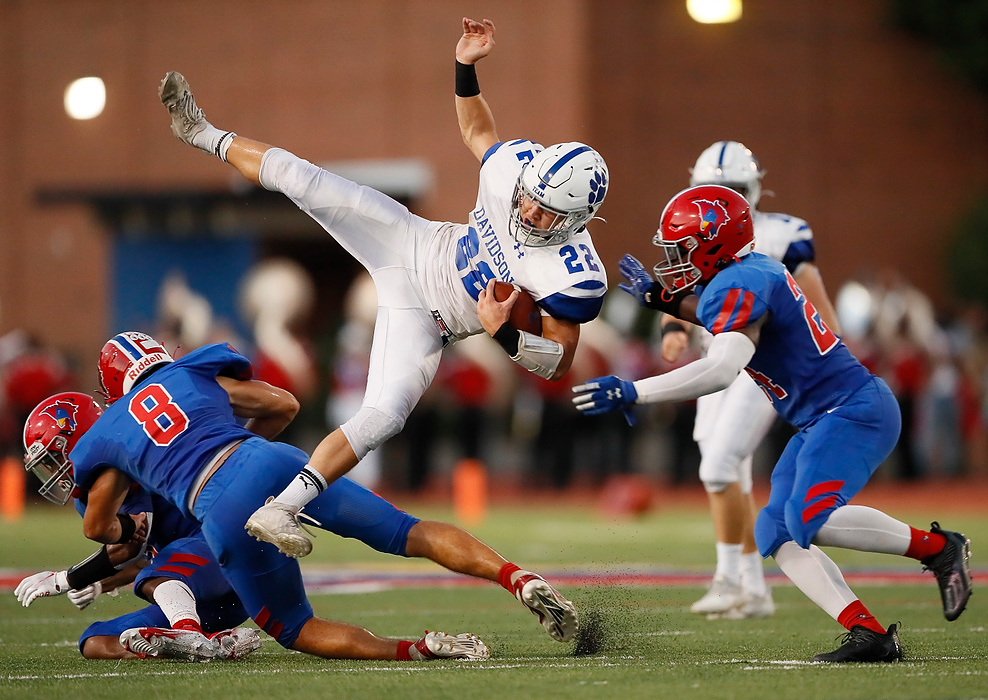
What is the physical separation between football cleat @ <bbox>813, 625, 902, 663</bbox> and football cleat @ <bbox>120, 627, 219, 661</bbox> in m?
2.06

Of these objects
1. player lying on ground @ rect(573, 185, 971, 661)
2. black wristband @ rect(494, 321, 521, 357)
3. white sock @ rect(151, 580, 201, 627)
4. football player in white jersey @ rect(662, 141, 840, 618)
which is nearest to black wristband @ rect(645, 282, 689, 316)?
player lying on ground @ rect(573, 185, 971, 661)

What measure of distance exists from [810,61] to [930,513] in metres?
9.42

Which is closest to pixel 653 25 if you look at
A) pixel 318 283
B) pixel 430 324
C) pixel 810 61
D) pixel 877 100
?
pixel 810 61

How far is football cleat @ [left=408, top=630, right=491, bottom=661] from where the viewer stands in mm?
4621

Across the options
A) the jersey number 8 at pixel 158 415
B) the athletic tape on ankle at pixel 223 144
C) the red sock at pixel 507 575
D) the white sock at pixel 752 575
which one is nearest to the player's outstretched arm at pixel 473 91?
the athletic tape on ankle at pixel 223 144

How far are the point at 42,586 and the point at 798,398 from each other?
109 inches

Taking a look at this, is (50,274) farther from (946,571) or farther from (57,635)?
(946,571)

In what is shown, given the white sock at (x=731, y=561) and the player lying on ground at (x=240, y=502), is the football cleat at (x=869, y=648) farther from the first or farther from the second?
the white sock at (x=731, y=561)

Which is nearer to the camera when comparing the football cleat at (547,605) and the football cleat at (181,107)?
the football cleat at (547,605)

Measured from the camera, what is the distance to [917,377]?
1502 centimetres

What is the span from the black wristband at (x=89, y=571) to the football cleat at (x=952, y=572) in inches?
113

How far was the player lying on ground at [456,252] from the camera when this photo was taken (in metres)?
4.93

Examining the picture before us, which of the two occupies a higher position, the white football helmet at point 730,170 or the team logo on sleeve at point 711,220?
the white football helmet at point 730,170

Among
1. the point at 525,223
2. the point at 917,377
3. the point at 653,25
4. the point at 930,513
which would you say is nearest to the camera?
the point at 525,223
